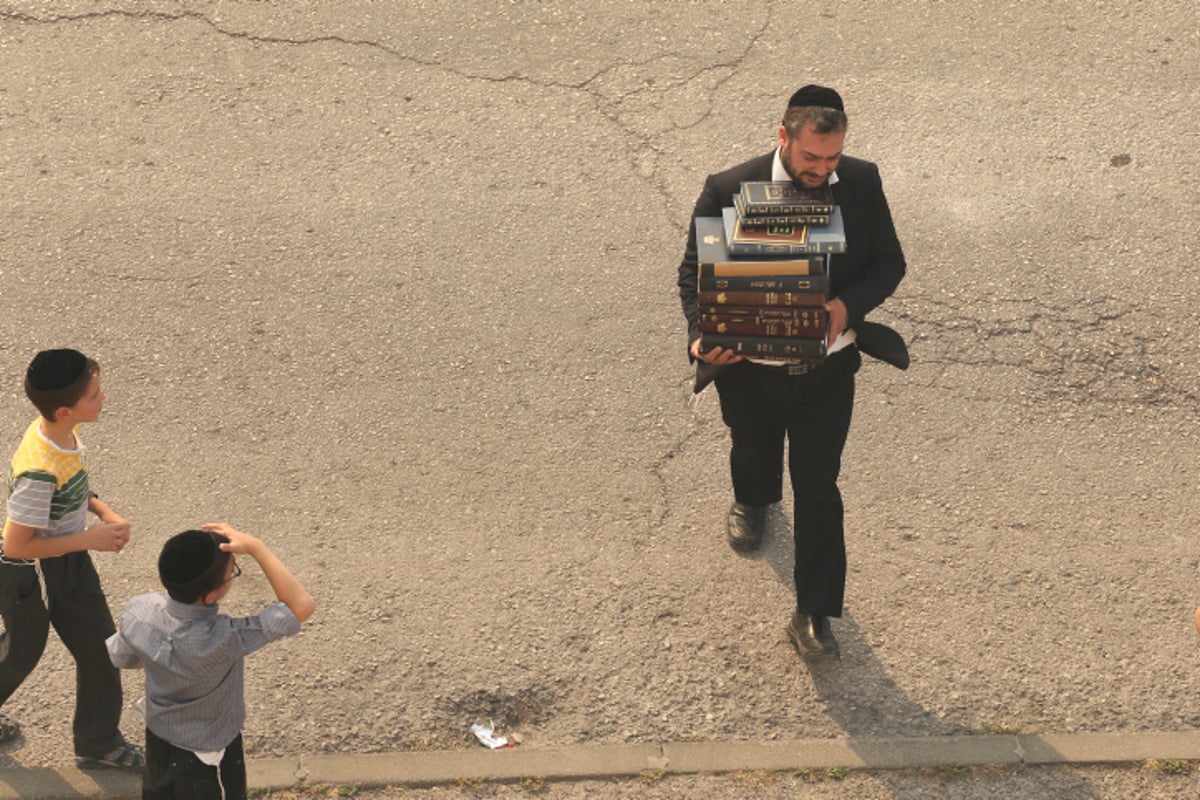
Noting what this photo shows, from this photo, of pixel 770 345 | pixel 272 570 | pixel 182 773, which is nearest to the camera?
pixel 272 570

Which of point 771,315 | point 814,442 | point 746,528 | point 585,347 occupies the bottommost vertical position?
point 746,528

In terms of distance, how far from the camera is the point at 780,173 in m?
5.30

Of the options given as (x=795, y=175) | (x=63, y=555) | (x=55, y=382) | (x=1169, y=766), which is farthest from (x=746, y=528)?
(x=55, y=382)

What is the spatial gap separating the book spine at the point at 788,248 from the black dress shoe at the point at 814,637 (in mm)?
1561

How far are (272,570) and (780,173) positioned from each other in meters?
2.36

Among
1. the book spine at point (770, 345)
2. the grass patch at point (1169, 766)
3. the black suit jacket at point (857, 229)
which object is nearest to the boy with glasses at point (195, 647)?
the book spine at point (770, 345)

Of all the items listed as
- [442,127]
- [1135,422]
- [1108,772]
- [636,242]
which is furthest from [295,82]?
[1108,772]

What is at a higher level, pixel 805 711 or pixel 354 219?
pixel 354 219

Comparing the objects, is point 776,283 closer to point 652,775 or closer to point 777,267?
point 777,267

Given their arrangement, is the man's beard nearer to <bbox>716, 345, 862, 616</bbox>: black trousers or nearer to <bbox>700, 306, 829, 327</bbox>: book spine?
<bbox>700, 306, 829, 327</bbox>: book spine

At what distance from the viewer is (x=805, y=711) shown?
5.58 m

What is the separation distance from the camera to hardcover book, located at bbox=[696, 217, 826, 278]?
5.01 m

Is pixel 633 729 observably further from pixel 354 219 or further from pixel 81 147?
pixel 81 147

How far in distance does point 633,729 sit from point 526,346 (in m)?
2.45
